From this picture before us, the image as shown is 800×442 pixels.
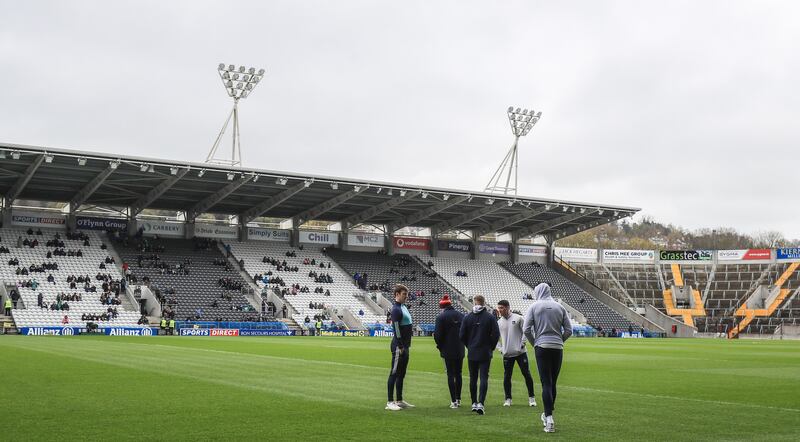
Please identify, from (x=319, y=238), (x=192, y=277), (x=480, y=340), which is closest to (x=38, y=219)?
(x=192, y=277)

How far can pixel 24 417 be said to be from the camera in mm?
11547

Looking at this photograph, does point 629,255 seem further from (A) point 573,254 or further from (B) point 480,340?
(B) point 480,340

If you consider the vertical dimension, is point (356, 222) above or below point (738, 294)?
above

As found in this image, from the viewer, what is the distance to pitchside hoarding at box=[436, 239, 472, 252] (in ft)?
248

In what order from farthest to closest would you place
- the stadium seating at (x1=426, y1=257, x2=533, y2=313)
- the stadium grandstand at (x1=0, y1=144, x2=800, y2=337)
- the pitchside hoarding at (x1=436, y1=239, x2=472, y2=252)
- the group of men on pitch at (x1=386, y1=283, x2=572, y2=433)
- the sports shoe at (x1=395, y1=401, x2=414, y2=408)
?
the pitchside hoarding at (x1=436, y1=239, x2=472, y2=252) → the stadium seating at (x1=426, y1=257, x2=533, y2=313) → the stadium grandstand at (x1=0, y1=144, x2=800, y2=337) → the sports shoe at (x1=395, y1=401, x2=414, y2=408) → the group of men on pitch at (x1=386, y1=283, x2=572, y2=433)

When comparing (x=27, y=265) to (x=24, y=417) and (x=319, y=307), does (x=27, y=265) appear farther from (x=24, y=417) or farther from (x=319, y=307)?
(x=24, y=417)

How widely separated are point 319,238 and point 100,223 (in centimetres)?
1747

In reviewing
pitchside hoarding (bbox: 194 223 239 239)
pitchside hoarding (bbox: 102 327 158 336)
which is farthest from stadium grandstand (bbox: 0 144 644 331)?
pitchside hoarding (bbox: 102 327 158 336)

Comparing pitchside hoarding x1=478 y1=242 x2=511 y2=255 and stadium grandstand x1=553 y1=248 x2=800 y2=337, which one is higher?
pitchside hoarding x1=478 y1=242 x2=511 y2=255

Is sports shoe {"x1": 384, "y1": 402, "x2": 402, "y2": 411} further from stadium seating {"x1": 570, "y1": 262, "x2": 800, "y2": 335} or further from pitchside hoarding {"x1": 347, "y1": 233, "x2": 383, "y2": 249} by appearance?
stadium seating {"x1": 570, "y1": 262, "x2": 800, "y2": 335}

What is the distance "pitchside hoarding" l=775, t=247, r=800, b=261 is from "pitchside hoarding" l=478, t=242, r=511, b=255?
23.7 m

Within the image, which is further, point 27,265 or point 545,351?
point 27,265

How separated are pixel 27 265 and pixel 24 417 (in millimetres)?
46014

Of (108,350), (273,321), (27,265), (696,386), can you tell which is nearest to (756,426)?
(696,386)
